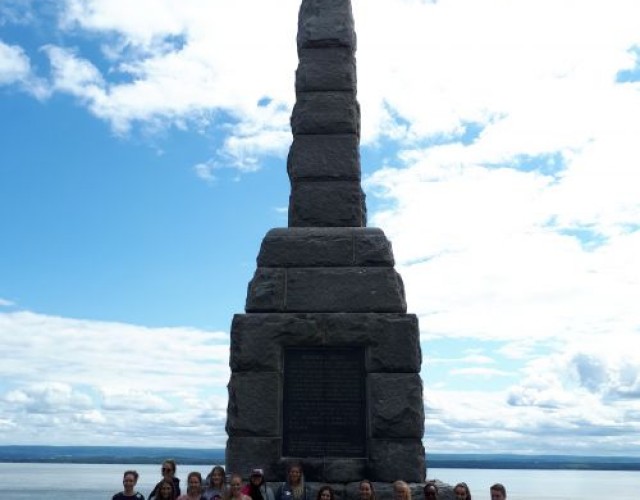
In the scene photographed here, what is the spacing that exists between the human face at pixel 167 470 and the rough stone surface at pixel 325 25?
18.4 feet

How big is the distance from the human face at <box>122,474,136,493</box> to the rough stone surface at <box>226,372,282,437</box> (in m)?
2.05

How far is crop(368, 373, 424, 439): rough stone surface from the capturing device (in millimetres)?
9062

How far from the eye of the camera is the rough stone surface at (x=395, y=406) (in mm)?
9062

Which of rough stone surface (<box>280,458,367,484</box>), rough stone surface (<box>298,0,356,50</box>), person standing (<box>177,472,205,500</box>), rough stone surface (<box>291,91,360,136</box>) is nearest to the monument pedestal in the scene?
rough stone surface (<box>280,458,367,484</box>)

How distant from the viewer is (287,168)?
10.4 meters

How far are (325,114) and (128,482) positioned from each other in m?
5.22

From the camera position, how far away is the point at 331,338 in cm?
918

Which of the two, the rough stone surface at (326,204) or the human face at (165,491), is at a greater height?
the rough stone surface at (326,204)

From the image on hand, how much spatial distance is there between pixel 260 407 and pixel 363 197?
9.94 ft

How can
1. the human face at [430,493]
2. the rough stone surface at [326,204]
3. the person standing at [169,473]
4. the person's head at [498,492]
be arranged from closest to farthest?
the person's head at [498,492]
the person standing at [169,473]
the human face at [430,493]
the rough stone surface at [326,204]

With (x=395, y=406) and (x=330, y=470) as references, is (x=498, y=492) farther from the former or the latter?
(x=330, y=470)

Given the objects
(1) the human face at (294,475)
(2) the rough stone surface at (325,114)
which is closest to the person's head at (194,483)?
(1) the human face at (294,475)

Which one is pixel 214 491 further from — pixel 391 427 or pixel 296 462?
pixel 391 427

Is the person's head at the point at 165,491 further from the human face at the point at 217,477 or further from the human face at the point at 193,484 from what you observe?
the human face at the point at 217,477
